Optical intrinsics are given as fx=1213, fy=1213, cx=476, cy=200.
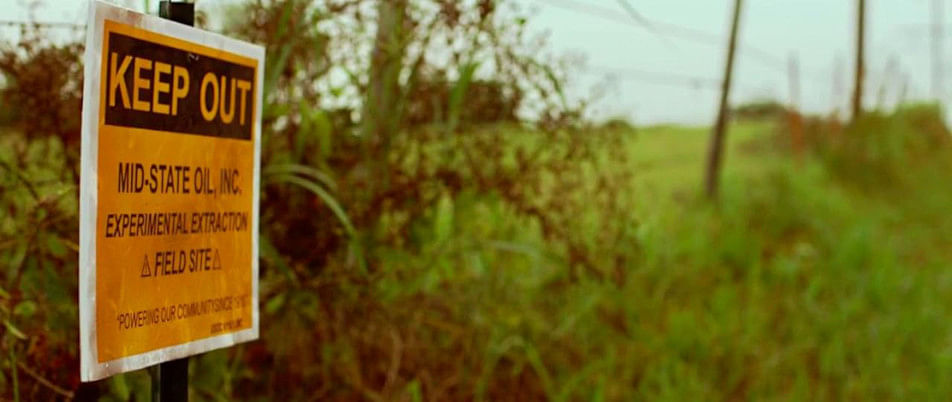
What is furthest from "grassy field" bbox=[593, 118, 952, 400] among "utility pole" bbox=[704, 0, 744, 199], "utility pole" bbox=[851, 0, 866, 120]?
"utility pole" bbox=[851, 0, 866, 120]

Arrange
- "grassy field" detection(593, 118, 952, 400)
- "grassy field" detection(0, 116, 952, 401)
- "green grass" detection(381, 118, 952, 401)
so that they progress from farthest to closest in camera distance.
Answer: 1. "grassy field" detection(593, 118, 952, 400)
2. "green grass" detection(381, 118, 952, 401)
3. "grassy field" detection(0, 116, 952, 401)

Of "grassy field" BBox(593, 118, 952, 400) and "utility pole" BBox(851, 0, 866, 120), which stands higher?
"utility pole" BBox(851, 0, 866, 120)

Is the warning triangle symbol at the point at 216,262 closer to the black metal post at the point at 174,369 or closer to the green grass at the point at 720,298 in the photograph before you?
the black metal post at the point at 174,369

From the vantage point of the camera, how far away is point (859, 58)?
8539mm

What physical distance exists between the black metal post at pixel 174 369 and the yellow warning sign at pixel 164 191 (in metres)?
0.05

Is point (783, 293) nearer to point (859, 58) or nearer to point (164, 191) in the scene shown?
point (859, 58)

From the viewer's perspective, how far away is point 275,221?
2928 mm

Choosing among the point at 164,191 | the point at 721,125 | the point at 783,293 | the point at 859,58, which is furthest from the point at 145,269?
the point at 859,58

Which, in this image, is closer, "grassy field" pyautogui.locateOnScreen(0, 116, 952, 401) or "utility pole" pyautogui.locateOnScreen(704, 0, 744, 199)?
"grassy field" pyautogui.locateOnScreen(0, 116, 952, 401)

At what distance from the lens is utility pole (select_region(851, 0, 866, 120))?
833 centimetres

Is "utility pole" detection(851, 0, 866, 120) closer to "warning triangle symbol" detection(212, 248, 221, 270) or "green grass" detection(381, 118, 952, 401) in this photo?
"green grass" detection(381, 118, 952, 401)

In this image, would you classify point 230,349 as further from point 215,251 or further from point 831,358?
point 831,358

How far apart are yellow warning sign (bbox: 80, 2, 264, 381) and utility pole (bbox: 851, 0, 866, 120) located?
6982 mm

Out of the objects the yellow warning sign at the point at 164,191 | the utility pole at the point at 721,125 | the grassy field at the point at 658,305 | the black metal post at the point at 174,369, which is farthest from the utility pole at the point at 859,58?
the black metal post at the point at 174,369
